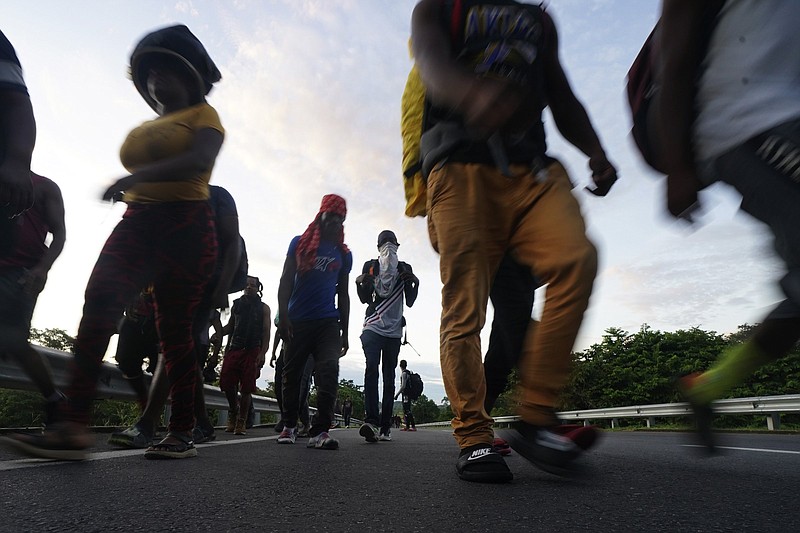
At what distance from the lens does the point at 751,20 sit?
1361 millimetres

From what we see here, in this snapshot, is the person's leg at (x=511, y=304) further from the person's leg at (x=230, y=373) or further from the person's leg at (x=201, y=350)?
the person's leg at (x=230, y=373)

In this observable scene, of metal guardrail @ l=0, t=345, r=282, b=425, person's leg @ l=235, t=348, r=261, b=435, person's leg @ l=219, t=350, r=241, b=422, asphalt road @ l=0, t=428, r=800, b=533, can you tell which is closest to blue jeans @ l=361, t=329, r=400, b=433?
person's leg @ l=235, t=348, r=261, b=435

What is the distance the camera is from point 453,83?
2156 millimetres

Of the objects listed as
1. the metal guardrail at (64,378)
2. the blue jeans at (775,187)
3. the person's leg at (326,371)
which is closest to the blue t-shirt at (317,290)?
the person's leg at (326,371)

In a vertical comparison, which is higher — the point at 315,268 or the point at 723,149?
the point at 315,268

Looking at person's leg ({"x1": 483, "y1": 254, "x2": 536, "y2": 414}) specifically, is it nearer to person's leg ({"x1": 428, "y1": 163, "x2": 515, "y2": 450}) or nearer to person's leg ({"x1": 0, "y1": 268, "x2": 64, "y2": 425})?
person's leg ({"x1": 428, "y1": 163, "x2": 515, "y2": 450})

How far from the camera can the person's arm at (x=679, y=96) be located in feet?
4.82

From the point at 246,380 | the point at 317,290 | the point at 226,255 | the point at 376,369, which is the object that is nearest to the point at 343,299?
the point at 317,290

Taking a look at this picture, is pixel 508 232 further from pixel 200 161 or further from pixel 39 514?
pixel 39 514

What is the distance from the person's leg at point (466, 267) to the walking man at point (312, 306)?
2.77m

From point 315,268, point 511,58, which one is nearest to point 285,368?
point 315,268

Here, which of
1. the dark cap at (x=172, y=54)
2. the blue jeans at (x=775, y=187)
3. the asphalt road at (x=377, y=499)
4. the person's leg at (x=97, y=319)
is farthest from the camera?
the dark cap at (x=172, y=54)

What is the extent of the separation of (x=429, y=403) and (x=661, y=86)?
130 m

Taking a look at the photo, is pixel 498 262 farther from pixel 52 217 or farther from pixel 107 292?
pixel 52 217
